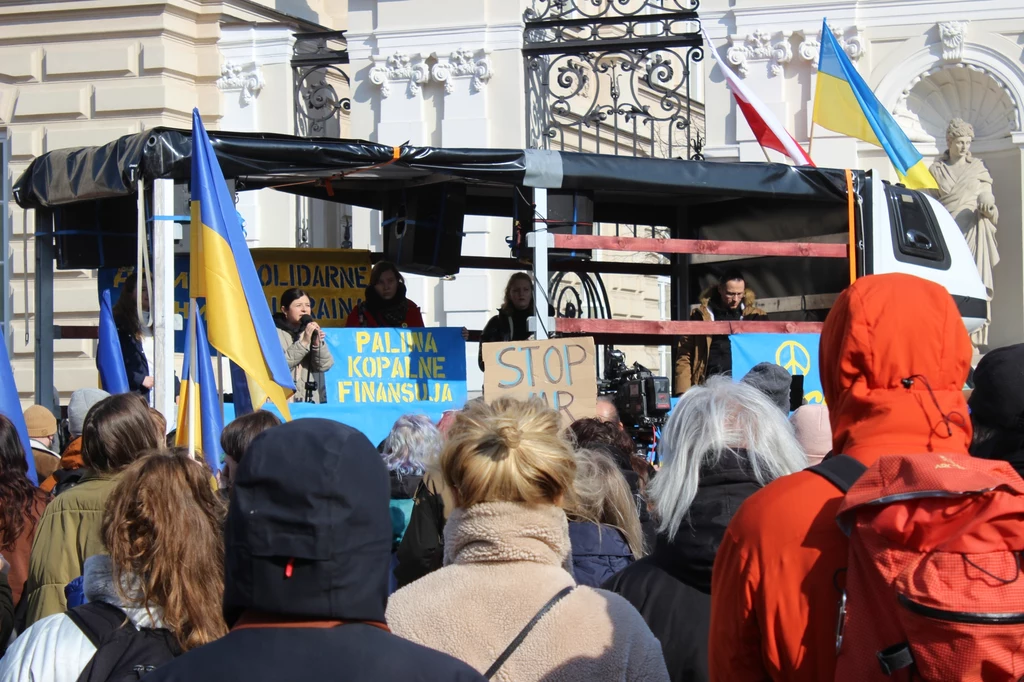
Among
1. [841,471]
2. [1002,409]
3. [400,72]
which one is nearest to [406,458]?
[1002,409]

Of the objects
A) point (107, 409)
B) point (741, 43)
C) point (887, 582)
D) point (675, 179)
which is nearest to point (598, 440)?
point (107, 409)

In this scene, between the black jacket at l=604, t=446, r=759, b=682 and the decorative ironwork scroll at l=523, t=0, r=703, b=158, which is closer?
the black jacket at l=604, t=446, r=759, b=682

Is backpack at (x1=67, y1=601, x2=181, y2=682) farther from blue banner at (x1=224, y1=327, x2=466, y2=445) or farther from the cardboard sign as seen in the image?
blue banner at (x1=224, y1=327, x2=466, y2=445)

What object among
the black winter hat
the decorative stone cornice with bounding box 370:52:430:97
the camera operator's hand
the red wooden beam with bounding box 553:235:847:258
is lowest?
the black winter hat

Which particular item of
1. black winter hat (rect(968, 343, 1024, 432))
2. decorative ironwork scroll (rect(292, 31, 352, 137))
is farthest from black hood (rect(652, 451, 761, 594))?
decorative ironwork scroll (rect(292, 31, 352, 137))

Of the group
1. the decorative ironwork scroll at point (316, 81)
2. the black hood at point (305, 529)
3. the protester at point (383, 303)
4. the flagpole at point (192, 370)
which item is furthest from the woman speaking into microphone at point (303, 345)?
the decorative ironwork scroll at point (316, 81)

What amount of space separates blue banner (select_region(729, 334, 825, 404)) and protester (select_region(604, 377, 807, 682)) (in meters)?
4.62

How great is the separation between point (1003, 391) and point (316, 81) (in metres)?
12.1

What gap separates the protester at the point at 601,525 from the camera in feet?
11.8

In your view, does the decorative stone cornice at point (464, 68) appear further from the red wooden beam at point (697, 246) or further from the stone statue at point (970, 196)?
the red wooden beam at point (697, 246)

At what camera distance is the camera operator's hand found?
7547 millimetres

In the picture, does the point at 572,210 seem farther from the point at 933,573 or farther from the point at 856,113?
the point at 933,573

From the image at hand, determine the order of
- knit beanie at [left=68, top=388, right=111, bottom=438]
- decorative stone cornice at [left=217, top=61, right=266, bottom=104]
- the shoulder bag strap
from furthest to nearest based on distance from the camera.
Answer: decorative stone cornice at [left=217, top=61, right=266, bottom=104] < knit beanie at [left=68, top=388, right=111, bottom=438] < the shoulder bag strap

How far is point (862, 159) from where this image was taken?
1295 cm
